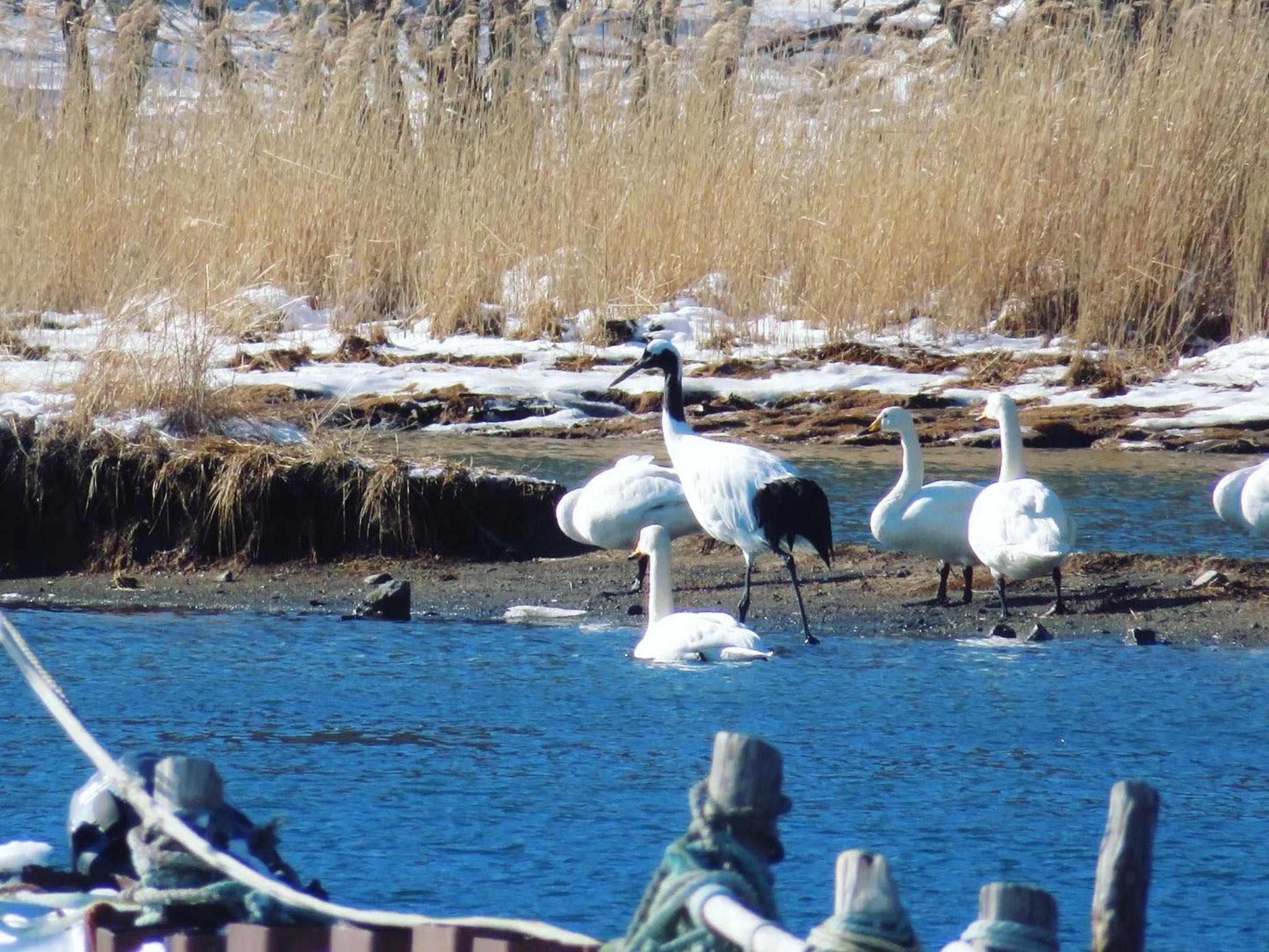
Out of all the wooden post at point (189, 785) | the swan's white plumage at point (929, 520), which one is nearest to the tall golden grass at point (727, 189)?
the swan's white plumage at point (929, 520)

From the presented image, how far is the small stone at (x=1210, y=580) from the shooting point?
26.2 ft

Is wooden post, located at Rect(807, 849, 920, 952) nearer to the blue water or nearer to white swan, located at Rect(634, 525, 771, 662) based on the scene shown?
the blue water

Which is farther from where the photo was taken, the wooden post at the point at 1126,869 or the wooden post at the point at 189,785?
the wooden post at the point at 189,785

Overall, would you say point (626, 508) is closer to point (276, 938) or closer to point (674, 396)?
point (674, 396)

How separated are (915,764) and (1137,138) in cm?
879

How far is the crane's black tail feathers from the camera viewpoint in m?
7.57

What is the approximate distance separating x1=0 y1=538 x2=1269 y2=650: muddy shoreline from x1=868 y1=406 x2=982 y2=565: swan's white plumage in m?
0.23

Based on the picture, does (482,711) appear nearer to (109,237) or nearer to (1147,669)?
(1147,669)

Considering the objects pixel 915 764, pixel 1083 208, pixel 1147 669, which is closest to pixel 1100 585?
pixel 1147 669

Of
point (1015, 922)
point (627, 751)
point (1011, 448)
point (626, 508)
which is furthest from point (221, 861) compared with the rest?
point (1011, 448)

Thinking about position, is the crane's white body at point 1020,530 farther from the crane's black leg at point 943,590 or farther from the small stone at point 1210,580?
the small stone at point 1210,580

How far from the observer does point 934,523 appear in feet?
26.3

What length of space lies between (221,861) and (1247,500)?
21.3 ft

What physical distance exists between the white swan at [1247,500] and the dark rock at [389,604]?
3731 millimetres
